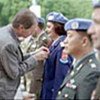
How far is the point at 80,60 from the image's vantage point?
3.25 meters

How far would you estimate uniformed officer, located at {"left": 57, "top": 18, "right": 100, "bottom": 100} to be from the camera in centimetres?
307

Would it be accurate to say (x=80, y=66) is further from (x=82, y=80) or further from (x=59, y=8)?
(x=59, y=8)

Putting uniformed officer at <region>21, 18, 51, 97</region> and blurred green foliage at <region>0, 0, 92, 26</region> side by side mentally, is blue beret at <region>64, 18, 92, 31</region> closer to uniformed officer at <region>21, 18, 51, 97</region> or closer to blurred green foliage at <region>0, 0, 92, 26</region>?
uniformed officer at <region>21, 18, 51, 97</region>

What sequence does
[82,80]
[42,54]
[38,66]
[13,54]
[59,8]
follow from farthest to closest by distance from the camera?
[59,8]
[38,66]
[42,54]
[13,54]
[82,80]

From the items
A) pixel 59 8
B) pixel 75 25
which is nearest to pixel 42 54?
pixel 75 25

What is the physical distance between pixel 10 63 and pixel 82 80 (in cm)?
156

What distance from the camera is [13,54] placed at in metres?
4.54

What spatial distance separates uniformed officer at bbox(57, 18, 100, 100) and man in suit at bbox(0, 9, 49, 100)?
1142 millimetres

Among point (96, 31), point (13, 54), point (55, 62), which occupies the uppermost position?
point (96, 31)

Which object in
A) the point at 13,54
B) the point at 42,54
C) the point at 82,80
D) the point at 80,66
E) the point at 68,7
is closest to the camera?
the point at 82,80

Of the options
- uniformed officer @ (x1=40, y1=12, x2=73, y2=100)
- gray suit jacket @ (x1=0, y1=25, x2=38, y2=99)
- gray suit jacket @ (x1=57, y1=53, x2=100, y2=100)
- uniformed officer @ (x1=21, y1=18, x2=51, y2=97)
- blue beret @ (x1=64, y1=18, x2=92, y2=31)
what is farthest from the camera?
uniformed officer @ (x1=21, y1=18, x2=51, y2=97)

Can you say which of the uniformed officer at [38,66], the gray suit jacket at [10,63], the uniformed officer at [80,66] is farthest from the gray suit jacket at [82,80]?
the uniformed officer at [38,66]

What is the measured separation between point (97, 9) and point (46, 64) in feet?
6.91

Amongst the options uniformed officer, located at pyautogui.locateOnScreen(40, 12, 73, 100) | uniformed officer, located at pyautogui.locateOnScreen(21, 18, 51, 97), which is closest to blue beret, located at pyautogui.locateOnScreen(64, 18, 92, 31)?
uniformed officer, located at pyautogui.locateOnScreen(40, 12, 73, 100)
